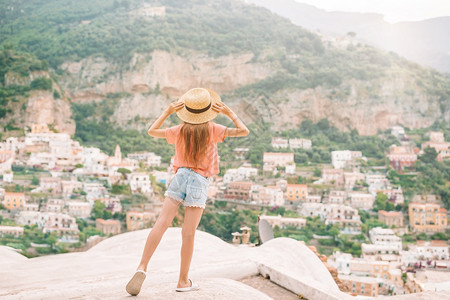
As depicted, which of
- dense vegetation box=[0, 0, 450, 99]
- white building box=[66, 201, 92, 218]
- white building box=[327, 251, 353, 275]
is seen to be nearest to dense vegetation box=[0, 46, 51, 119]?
dense vegetation box=[0, 0, 450, 99]

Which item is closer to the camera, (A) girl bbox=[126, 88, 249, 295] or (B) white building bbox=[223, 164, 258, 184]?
(A) girl bbox=[126, 88, 249, 295]

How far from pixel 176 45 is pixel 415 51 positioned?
22.2 metres

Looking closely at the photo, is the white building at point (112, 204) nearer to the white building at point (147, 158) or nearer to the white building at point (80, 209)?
the white building at point (80, 209)

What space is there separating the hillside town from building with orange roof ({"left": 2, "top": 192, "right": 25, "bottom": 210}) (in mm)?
47

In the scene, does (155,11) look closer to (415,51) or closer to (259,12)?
(259,12)

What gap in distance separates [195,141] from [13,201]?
22.8 metres

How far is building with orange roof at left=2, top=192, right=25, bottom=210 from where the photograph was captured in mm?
21703

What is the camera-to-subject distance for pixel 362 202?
2502cm

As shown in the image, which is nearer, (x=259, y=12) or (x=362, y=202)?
(x=362, y=202)

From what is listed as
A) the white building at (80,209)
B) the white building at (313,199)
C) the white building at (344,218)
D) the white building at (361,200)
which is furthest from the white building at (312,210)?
the white building at (80,209)

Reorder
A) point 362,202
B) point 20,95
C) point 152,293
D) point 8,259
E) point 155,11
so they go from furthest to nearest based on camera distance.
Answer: point 155,11 < point 20,95 < point 362,202 < point 8,259 < point 152,293

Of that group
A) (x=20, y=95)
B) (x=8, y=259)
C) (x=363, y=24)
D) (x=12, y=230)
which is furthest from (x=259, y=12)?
(x=8, y=259)

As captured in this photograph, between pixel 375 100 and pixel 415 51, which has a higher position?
pixel 415 51

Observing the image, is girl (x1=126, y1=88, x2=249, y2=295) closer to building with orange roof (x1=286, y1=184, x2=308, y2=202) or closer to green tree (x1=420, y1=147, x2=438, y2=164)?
building with orange roof (x1=286, y1=184, x2=308, y2=202)
